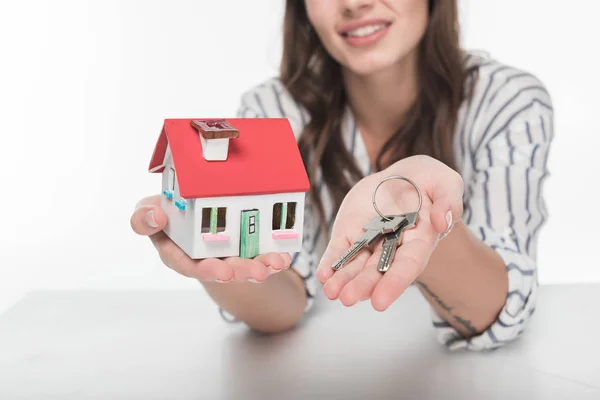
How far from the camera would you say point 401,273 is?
125cm

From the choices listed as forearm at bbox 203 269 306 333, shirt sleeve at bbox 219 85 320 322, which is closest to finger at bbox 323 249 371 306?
forearm at bbox 203 269 306 333

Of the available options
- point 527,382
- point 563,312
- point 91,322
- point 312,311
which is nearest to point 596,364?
point 527,382

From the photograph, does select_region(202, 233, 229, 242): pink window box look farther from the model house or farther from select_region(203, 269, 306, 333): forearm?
select_region(203, 269, 306, 333): forearm

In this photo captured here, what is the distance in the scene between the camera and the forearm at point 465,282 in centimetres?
176

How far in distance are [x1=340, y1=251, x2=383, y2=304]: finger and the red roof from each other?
27 cm

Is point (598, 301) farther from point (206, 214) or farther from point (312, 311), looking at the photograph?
point (206, 214)

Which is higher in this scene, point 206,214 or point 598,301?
point 206,214

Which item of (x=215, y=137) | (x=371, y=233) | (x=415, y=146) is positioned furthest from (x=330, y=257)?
(x=415, y=146)

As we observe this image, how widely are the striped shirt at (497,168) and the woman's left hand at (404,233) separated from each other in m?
Answer: 0.58

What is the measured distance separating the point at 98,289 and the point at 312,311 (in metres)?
0.80

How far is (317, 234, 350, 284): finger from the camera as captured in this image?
1.35 m

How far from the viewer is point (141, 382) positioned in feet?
6.29

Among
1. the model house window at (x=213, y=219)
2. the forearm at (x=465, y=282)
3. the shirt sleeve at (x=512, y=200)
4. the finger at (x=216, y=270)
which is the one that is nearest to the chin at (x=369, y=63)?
the shirt sleeve at (x=512, y=200)

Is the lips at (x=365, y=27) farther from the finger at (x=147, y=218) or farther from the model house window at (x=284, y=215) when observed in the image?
the finger at (x=147, y=218)
